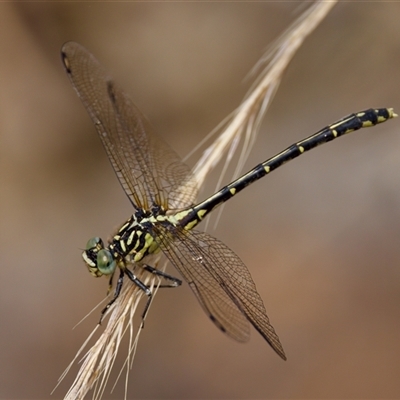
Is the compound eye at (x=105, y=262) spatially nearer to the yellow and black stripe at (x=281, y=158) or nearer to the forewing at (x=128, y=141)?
the forewing at (x=128, y=141)

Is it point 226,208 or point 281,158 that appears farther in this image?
point 226,208

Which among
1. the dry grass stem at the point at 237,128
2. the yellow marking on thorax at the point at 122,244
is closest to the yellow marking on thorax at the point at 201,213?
the yellow marking on thorax at the point at 122,244

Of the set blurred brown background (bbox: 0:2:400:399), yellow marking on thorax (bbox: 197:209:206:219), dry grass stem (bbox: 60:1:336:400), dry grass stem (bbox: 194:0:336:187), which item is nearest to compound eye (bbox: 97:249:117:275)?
dry grass stem (bbox: 60:1:336:400)

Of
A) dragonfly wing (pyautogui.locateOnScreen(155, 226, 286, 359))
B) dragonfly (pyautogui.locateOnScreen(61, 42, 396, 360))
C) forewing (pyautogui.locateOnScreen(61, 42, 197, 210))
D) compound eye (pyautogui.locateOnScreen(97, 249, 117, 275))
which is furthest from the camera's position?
forewing (pyautogui.locateOnScreen(61, 42, 197, 210))

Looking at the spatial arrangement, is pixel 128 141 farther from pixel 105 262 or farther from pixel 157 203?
pixel 105 262

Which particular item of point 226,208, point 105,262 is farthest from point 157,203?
point 226,208

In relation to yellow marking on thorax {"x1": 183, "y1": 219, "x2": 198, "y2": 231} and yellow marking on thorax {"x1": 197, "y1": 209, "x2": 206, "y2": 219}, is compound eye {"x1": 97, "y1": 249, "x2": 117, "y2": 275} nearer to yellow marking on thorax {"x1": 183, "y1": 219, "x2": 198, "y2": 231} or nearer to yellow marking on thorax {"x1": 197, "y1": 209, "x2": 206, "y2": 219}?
yellow marking on thorax {"x1": 183, "y1": 219, "x2": 198, "y2": 231}
